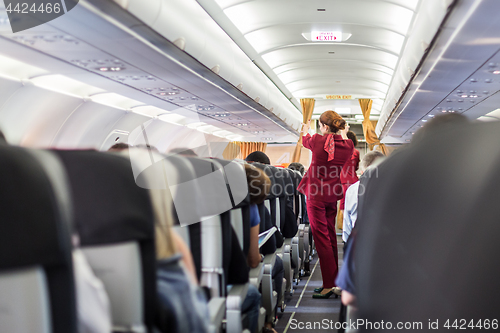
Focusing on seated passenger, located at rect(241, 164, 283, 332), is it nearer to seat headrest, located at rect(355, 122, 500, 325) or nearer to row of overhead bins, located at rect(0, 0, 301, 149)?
row of overhead bins, located at rect(0, 0, 301, 149)

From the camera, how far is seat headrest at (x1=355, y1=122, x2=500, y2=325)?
834mm

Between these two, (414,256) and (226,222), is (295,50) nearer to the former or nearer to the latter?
(226,222)

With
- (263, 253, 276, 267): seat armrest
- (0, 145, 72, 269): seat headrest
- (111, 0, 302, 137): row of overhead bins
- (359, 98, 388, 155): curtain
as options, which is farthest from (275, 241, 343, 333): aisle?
(359, 98, 388, 155): curtain

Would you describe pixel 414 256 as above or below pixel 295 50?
below

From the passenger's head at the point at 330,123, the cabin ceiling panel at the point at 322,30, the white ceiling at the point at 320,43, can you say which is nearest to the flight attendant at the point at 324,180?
the passenger's head at the point at 330,123

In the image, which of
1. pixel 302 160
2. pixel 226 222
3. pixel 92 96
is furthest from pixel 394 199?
pixel 302 160

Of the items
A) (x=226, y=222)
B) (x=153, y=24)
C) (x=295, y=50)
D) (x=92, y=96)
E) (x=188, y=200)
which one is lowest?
(x=226, y=222)

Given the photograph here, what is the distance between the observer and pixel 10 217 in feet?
2.78

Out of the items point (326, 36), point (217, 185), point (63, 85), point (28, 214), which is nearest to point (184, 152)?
point (217, 185)

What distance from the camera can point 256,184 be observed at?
2.77 metres

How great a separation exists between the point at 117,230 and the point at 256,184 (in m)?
1.66

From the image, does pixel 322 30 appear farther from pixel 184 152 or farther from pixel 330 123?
pixel 184 152

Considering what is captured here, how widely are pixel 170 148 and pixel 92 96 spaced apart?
412 inches

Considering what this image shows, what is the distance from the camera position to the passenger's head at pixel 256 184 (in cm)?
267
